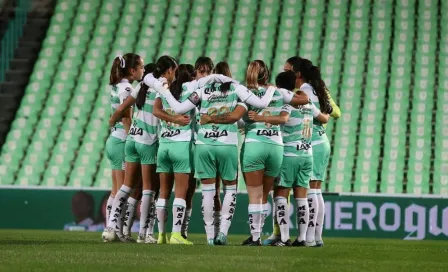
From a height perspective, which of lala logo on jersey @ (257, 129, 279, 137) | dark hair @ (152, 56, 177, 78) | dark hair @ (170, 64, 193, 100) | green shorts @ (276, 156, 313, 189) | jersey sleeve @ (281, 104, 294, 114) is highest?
dark hair @ (152, 56, 177, 78)

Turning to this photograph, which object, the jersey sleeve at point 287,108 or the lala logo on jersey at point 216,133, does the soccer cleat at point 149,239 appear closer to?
the lala logo on jersey at point 216,133

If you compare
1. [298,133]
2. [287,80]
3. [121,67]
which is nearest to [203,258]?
[298,133]

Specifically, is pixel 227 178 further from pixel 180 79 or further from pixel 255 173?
pixel 180 79

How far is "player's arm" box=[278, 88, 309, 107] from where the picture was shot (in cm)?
1071

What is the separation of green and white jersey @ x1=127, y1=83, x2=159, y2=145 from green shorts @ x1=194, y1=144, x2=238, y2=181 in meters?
→ 0.82

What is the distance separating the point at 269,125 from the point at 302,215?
3.20ft

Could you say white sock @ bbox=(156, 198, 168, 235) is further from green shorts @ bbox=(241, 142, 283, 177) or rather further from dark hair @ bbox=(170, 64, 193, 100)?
dark hair @ bbox=(170, 64, 193, 100)

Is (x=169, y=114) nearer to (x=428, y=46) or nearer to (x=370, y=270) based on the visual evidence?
(x=370, y=270)

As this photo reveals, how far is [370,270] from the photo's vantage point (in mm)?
8008

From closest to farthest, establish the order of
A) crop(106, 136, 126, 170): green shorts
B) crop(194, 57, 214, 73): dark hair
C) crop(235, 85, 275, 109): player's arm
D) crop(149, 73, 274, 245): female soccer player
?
crop(235, 85, 275, 109): player's arm → crop(149, 73, 274, 245): female soccer player → crop(194, 57, 214, 73): dark hair → crop(106, 136, 126, 170): green shorts

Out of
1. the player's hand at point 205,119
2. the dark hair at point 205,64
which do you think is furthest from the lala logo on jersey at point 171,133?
the dark hair at point 205,64

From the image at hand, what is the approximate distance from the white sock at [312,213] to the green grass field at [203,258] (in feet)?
1.28

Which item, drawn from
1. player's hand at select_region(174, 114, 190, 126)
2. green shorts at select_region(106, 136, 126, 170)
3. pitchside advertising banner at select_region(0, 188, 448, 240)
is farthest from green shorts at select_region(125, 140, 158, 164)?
pitchside advertising banner at select_region(0, 188, 448, 240)

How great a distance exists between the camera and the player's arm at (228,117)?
1050cm
